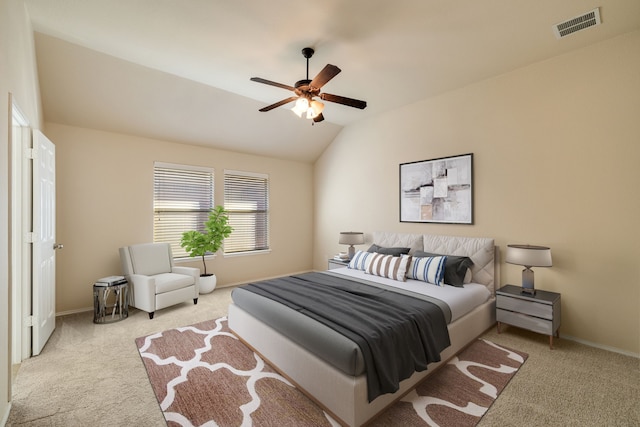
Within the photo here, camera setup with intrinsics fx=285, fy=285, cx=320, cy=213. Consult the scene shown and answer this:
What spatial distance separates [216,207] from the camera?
206 inches

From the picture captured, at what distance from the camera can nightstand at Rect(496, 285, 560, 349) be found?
2946 millimetres

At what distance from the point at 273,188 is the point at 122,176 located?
2.66m

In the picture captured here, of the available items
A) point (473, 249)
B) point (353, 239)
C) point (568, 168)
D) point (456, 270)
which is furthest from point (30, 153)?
point (568, 168)

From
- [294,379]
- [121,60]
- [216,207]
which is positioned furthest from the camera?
[216,207]

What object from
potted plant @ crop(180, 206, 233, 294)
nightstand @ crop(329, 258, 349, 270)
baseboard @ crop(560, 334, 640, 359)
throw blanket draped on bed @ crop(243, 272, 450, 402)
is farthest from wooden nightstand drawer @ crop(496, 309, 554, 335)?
potted plant @ crop(180, 206, 233, 294)

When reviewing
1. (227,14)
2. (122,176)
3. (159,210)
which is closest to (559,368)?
(227,14)

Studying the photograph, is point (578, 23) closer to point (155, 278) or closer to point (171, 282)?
point (171, 282)

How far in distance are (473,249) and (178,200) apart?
184 inches

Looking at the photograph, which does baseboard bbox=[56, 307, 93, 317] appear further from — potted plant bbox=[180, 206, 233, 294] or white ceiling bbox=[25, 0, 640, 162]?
white ceiling bbox=[25, 0, 640, 162]

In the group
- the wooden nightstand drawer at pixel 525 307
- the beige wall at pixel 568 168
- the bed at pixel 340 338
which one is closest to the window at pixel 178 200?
the bed at pixel 340 338

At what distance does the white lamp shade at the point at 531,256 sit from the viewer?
2973 mm

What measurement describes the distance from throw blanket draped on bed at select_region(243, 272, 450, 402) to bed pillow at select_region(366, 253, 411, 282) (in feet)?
1.71

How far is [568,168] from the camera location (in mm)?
3186

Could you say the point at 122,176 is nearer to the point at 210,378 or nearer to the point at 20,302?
the point at 20,302
